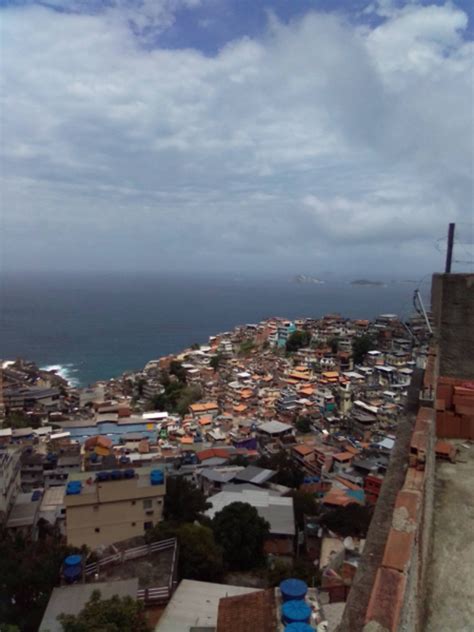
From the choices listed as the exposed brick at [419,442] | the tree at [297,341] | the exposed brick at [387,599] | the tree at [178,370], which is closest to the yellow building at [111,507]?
the exposed brick at [419,442]

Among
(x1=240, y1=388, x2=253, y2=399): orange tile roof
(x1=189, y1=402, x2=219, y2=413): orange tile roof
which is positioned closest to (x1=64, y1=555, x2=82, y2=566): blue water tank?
(x1=189, y1=402, x2=219, y2=413): orange tile roof

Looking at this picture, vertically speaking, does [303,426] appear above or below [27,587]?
below

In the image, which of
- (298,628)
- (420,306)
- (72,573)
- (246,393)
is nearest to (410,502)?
(420,306)

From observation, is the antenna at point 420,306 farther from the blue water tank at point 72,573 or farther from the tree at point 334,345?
the tree at point 334,345

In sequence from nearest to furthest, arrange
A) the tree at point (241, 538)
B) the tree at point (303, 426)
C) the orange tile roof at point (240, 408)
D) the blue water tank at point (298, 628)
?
1. the blue water tank at point (298, 628)
2. the tree at point (241, 538)
3. the tree at point (303, 426)
4. the orange tile roof at point (240, 408)

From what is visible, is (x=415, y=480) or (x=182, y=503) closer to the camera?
(x=415, y=480)

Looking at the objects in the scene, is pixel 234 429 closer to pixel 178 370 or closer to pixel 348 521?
pixel 178 370
